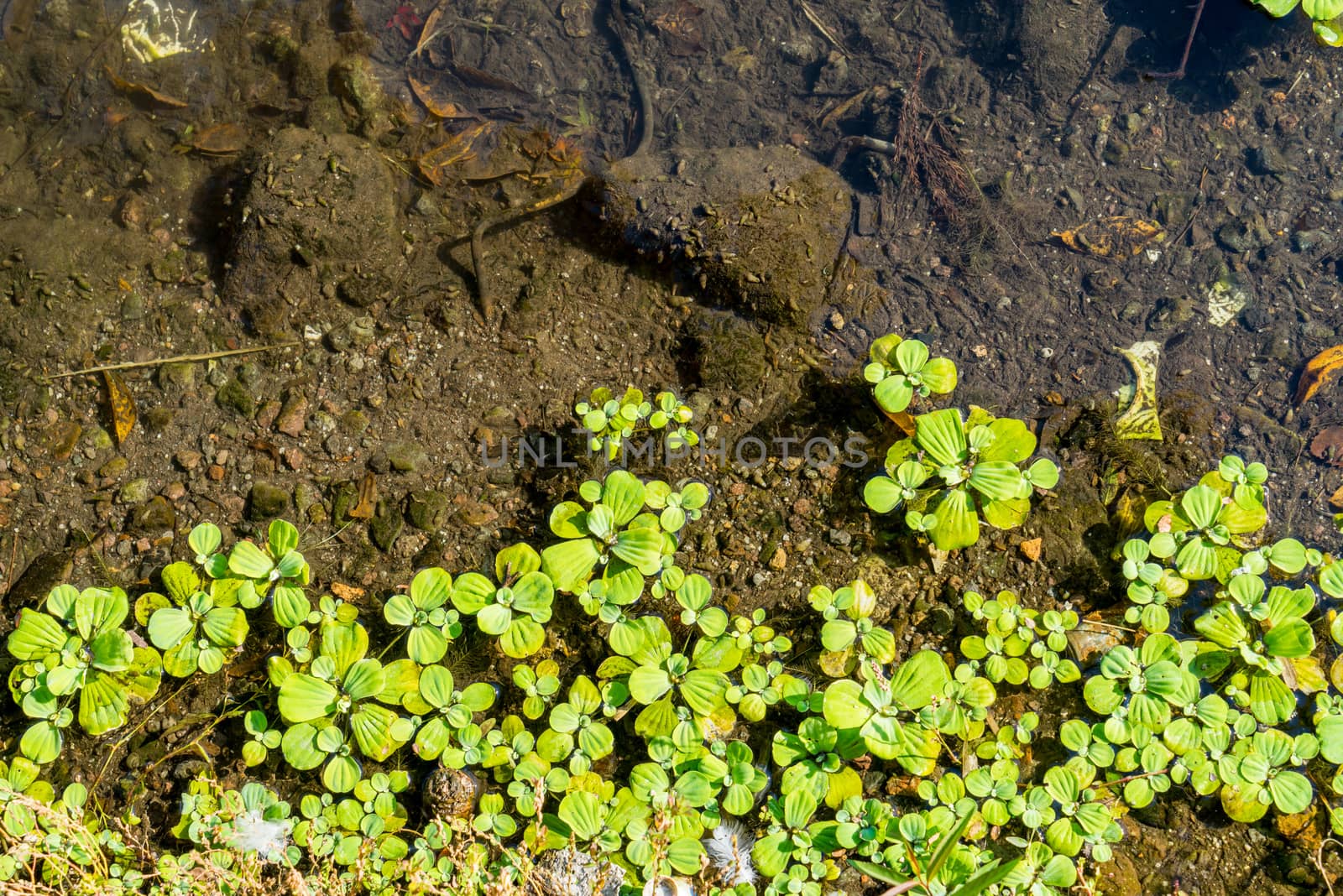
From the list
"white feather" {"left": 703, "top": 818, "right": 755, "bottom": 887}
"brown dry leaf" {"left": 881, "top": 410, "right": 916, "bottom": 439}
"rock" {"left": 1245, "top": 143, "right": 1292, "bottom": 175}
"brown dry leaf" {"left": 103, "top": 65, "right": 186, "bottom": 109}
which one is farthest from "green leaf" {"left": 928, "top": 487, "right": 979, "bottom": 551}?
"brown dry leaf" {"left": 103, "top": 65, "right": 186, "bottom": 109}

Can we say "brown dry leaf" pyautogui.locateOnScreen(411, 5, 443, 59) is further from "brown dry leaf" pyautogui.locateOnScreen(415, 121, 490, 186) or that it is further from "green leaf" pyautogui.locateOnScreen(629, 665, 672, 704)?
"green leaf" pyautogui.locateOnScreen(629, 665, 672, 704)

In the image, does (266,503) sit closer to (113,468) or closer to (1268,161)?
(113,468)

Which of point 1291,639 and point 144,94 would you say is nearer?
point 1291,639

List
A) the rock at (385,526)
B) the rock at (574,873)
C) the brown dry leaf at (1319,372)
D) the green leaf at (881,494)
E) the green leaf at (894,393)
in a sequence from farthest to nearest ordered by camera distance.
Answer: the brown dry leaf at (1319,372), the rock at (385,526), the green leaf at (894,393), the green leaf at (881,494), the rock at (574,873)

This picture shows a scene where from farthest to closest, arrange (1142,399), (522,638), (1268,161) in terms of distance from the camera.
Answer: (1268,161) < (1142,399) < (522,638)

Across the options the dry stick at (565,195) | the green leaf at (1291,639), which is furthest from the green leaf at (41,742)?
the green leaf at (1291,639)

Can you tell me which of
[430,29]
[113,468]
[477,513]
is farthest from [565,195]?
[113,468]

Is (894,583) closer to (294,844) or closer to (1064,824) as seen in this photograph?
(1064,824)

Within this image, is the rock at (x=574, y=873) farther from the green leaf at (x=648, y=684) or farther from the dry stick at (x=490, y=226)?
the dry stick at (x=490, y=226)

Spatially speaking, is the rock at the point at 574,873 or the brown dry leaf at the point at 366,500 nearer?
the rock at the point at 574,873
